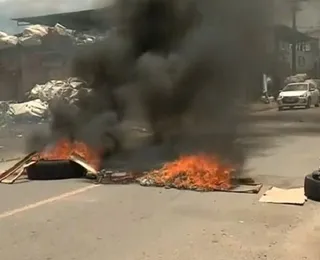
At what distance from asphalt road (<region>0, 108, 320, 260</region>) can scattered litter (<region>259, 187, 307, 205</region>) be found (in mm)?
156

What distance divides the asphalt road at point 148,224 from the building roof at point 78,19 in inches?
226

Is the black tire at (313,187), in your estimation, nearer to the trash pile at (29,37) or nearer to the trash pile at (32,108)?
the trash pile at (32,108)

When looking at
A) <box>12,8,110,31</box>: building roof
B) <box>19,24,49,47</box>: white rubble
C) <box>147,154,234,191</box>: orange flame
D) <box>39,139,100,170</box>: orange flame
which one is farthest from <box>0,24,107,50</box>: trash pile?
<box>147,154,234,191</box>: orange flame

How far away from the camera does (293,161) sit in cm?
1114

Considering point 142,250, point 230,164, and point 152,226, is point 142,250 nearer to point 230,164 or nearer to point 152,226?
point 152,226

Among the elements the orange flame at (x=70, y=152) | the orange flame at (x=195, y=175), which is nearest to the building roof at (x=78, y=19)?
the orange flame at (x=70, y=152)

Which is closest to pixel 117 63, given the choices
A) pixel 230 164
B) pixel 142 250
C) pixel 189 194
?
pixel 230 164

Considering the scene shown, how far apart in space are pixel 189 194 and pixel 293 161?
12.8ft

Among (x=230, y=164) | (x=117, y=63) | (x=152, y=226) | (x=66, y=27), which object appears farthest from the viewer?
(x=66, y=27)

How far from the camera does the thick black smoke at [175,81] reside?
11.3m

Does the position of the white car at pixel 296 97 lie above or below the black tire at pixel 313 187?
below

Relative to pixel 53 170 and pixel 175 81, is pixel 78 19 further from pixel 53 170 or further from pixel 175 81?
pixel 53 170

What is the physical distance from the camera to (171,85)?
37.4ft

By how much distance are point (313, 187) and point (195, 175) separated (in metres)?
1.94
